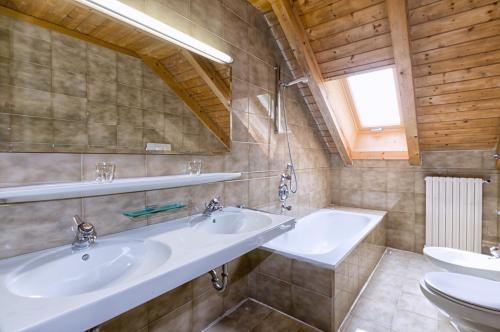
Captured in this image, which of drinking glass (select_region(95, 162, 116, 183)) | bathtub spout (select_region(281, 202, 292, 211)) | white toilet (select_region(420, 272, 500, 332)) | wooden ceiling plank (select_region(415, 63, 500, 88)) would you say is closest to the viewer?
drinking glass (select_region(95, 162, 116, 183))

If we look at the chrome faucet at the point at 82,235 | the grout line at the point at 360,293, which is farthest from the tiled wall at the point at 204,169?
the grout line at the point at 360,293

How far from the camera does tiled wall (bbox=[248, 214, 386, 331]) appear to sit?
170 centimetres

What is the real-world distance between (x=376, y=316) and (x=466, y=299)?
0.77 m

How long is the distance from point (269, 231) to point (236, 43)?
158 centimetres

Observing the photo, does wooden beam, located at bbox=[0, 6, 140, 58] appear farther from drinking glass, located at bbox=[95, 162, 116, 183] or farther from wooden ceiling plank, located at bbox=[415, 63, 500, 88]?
wooden ceiling plank, located at bbox=[415, 63, 500, 88]

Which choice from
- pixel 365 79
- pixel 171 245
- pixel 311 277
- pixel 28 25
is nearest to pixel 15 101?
pixel 28 25

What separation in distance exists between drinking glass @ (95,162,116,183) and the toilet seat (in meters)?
1.93

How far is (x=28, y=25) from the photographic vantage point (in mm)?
1018

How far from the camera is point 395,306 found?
2.09 meters

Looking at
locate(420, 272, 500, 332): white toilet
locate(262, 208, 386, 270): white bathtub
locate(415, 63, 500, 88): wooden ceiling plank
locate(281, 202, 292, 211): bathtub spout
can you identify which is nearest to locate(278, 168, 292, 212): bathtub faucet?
locate(281, 202, 292, 211): bathtub spout

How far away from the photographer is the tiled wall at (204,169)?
3.43ft

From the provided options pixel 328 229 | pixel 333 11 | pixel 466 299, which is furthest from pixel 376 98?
pixel 466 299

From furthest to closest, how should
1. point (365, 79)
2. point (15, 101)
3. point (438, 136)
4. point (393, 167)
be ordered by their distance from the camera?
point (393, 167), point (365, 79), point (438, 136), point (15, 101)

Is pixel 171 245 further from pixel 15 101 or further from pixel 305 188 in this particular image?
pixel 305 188
